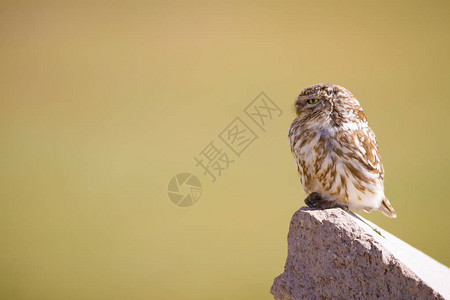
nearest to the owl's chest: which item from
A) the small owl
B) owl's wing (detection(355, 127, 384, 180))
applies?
the small owl

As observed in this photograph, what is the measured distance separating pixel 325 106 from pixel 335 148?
17 cm

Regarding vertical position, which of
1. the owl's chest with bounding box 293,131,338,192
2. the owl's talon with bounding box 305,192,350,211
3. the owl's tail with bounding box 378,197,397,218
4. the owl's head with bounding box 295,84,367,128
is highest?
the owl's head with bounding box 295,84,367,128

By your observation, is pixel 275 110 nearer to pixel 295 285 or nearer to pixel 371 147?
pixel 371 147

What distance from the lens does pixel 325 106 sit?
152cm

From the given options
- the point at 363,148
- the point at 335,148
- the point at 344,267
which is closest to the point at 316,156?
the point at 335,148

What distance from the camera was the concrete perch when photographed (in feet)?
3.95

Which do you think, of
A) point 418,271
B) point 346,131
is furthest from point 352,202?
point 418,271

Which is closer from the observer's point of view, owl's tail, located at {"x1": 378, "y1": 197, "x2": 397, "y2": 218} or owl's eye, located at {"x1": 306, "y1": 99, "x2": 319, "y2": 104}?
owl's eye, located at {"x1": 306, "y1": 99, "x2": 319, "y2": 104}

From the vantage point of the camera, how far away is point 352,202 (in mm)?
1622

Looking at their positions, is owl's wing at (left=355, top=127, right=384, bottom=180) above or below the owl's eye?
below

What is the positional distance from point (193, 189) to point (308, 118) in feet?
4.92
